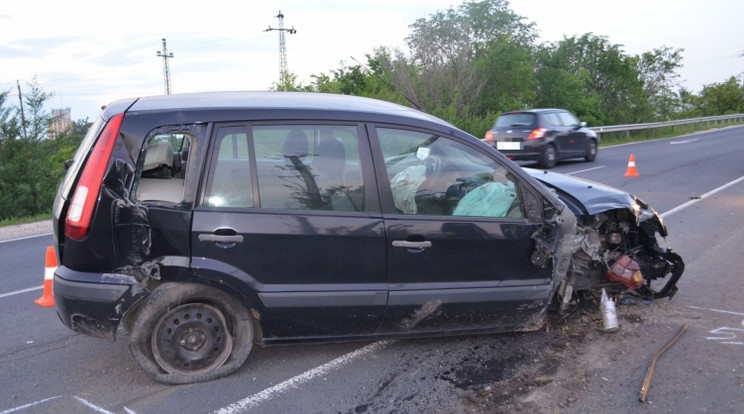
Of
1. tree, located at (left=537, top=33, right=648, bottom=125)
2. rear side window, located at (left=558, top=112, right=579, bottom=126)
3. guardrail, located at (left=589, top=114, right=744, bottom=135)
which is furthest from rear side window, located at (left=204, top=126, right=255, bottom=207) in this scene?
tree, located at (left=537, top=33, right=648, bottom=125)

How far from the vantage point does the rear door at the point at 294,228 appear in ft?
12.3

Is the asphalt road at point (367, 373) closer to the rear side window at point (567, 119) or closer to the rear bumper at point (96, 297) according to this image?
the rear bumper at point (96, 297)

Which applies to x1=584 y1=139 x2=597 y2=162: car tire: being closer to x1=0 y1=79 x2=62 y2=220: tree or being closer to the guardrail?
the guardrail

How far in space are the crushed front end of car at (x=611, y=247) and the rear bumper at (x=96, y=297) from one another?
2.99 m

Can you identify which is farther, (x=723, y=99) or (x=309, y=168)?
(x=723, y=99)

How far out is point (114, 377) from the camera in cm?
402

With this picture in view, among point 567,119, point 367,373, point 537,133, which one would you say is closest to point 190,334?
point 367,373

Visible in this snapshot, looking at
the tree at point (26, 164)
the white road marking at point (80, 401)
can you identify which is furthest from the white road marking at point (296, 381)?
the tree at point (26, 164)

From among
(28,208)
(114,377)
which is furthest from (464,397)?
(28,208)

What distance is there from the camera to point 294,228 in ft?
12.5

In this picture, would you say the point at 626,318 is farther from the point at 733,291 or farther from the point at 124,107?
the point at 124,107

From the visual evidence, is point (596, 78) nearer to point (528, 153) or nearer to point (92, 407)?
point (528, 153)

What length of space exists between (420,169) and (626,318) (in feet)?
7.21

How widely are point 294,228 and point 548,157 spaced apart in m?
14.5
